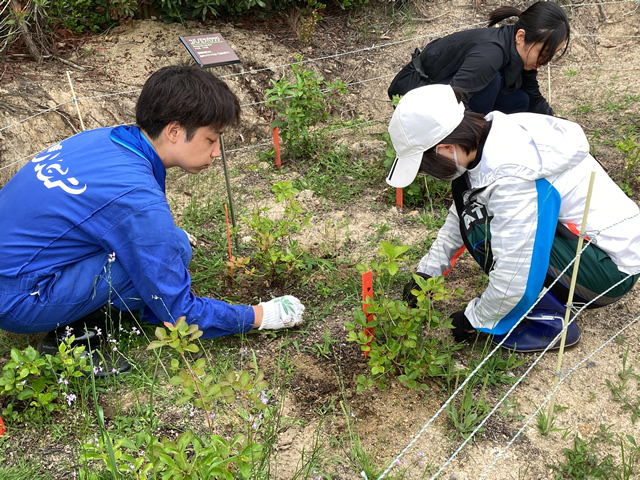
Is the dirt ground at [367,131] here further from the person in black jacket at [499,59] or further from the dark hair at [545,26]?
the dark hair at [545,26]

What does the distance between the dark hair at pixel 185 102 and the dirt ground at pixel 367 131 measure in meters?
0.99

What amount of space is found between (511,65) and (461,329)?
5.86 feet

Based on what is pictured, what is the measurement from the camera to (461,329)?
92.0 inches

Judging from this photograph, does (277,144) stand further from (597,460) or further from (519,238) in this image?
(597,460)

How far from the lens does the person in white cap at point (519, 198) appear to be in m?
1.97

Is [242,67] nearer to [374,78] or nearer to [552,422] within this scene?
[374,78]

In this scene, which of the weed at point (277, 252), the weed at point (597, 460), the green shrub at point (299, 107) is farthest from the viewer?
the green shrub at point (299, 107)

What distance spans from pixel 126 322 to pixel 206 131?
94 centimetres

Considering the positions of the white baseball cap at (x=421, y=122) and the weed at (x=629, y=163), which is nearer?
the white baseball cap at (x=421, y=122)

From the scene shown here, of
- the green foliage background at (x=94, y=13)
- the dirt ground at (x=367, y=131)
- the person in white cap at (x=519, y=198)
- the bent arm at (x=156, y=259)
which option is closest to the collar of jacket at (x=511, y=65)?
the dirt ground at (x=367, y=131)

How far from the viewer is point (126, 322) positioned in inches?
94.6

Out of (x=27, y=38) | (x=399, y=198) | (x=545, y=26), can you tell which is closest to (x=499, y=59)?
(x=545, y=26)

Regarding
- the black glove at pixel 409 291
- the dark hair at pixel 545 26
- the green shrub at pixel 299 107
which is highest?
the dark hair at pixel 545 26

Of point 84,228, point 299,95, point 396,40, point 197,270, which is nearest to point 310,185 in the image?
point 299,95
